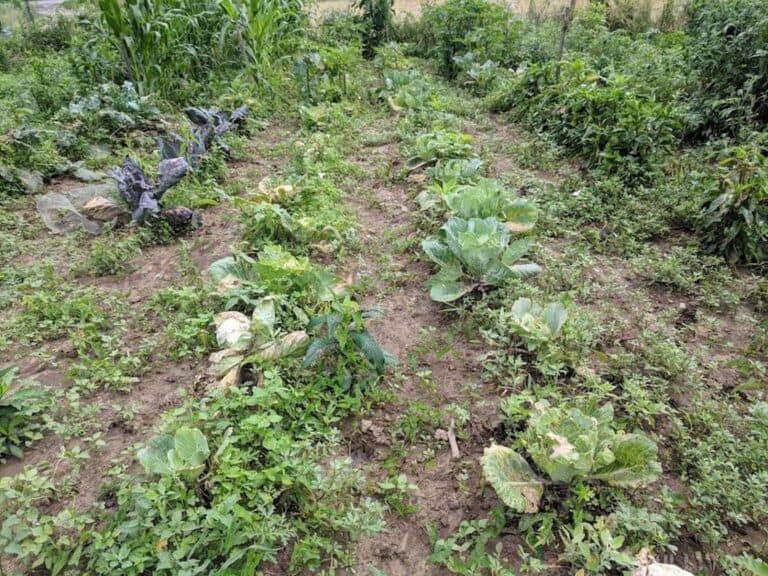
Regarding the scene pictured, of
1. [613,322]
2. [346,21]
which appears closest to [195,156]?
[613,322]

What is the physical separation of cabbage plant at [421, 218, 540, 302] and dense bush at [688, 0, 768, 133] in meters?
2.65

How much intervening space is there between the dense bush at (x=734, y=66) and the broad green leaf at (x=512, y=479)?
3.73 meters

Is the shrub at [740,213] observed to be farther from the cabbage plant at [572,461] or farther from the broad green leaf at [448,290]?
the cabbage plant at [572,461]

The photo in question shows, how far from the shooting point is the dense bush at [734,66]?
3943mm

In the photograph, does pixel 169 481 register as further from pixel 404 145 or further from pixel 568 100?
pixel 568 100

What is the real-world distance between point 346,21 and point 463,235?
6.57 meters

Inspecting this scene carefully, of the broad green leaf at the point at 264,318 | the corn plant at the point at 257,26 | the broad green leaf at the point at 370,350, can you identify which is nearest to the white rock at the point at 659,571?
the broad green leaf at the point at 370,350

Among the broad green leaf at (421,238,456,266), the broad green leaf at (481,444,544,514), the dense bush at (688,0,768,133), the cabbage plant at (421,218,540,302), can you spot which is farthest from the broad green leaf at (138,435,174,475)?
the dense bush at (688,0,768,133)

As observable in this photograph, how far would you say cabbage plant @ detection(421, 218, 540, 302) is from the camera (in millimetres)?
2639

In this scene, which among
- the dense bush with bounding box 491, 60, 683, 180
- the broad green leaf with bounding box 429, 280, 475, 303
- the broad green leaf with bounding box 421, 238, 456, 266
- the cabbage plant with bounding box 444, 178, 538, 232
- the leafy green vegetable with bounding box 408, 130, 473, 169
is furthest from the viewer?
the leafy green vegetable with bounding box 408, 130, 473, 169

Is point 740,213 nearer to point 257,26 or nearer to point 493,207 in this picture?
point 493,207

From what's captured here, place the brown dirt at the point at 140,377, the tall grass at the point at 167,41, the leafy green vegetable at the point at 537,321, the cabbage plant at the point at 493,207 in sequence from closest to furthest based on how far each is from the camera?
the brown dirt at the point at 140,377
the leafy green vegetable at the point at 537,321
the cabbage plant at the point at 493,207
the tall grass at the point at 167,41

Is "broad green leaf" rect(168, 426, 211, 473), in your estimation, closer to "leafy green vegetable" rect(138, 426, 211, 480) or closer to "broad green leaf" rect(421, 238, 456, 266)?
"leafy green vegetable" rect(138, 426, 211, 480)

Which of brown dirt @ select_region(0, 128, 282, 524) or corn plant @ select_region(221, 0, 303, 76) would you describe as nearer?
brown dirt @ select_region(0, 128, 282, 524)
